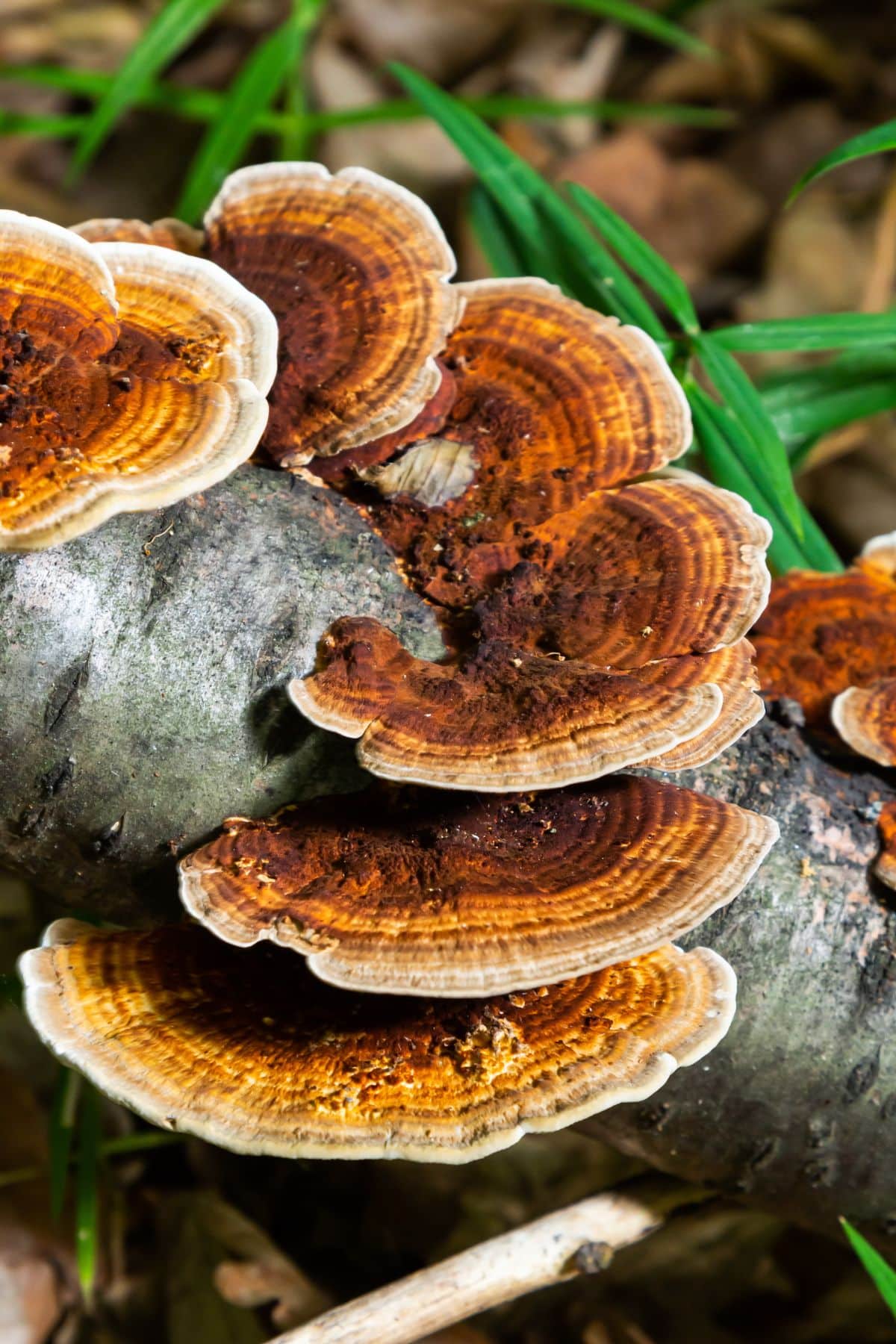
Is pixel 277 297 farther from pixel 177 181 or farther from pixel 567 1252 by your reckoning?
pixel 177 181

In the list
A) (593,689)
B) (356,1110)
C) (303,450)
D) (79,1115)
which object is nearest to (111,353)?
(303,450)

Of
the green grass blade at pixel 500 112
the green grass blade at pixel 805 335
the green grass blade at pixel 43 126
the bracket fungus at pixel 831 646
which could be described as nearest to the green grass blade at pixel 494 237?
the green grass blade at pixel 805 335

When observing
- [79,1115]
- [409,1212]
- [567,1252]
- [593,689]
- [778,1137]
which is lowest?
[409,1212]

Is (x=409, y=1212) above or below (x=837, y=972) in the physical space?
below

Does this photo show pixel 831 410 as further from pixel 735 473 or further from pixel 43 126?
pixel 43 126

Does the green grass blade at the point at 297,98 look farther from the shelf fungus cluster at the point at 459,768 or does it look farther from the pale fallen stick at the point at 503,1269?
the pale fallen stick at the point at 503,1269

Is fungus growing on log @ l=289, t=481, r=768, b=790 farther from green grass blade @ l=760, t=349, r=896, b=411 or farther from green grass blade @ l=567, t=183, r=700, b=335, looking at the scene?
green grass blade @ l=760, t=349, r=896, b=411

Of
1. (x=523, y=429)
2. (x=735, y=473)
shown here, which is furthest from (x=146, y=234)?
(x=735, y=473)
